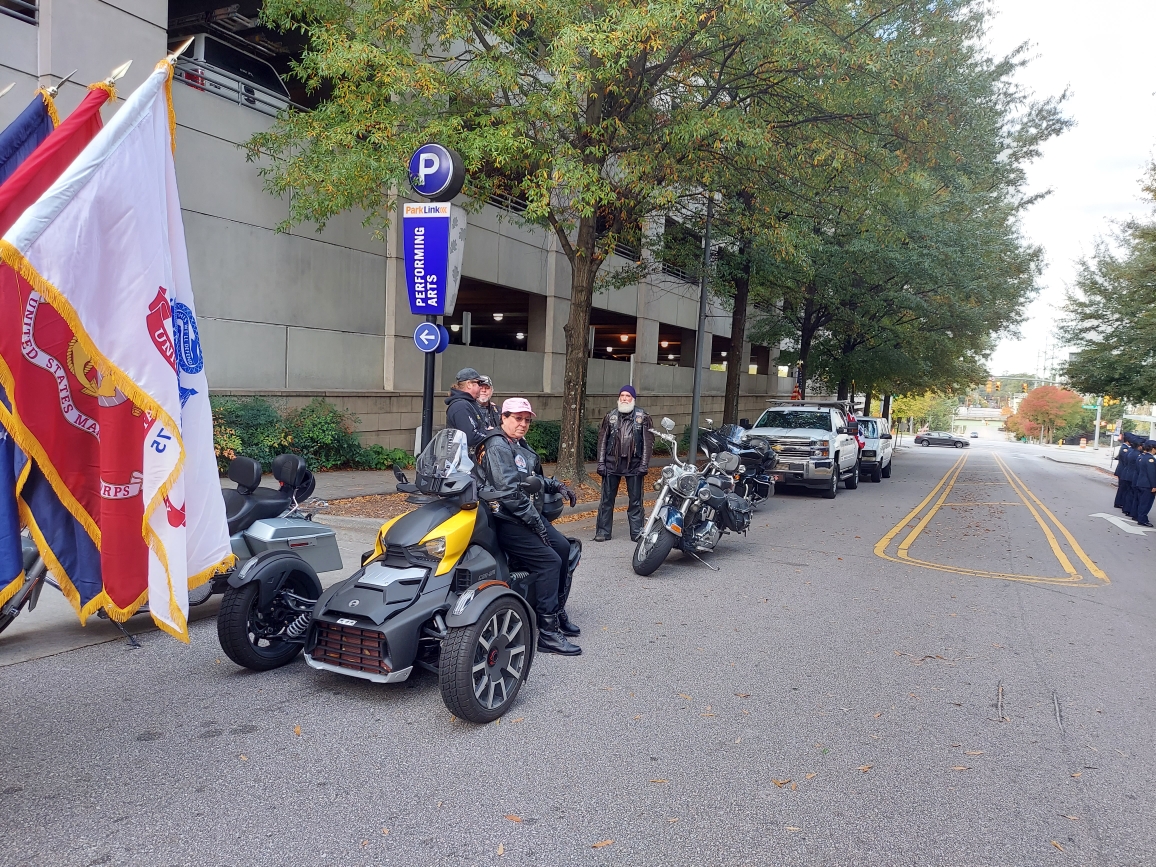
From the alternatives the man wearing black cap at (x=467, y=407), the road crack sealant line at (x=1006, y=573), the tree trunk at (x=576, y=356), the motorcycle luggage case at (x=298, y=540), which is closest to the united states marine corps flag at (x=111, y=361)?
the motorcycle luggage case at (x=298, y=540)

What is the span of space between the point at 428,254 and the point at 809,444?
961 cm

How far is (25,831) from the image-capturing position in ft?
10.3

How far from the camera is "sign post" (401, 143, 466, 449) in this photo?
9.80 meters

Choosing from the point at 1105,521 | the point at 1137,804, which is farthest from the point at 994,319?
the point at 1137,804

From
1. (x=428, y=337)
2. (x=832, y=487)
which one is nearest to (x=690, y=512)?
(x=428, y=337)

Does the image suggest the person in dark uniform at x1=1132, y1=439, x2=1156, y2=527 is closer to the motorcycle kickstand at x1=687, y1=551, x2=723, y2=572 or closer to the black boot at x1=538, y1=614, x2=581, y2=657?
the motorcycle kickstand at x1=687, y1=551, x2=723, y2=572

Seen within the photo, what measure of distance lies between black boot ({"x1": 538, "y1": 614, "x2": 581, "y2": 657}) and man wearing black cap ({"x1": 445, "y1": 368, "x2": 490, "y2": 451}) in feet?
9.92

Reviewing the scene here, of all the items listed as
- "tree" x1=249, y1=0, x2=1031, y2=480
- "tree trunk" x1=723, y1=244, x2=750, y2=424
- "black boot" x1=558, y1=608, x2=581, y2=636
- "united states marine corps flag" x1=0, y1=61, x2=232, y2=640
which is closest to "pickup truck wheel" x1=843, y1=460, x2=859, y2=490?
"tree trunk" x1=723, y1=244, x2=750, y2=424

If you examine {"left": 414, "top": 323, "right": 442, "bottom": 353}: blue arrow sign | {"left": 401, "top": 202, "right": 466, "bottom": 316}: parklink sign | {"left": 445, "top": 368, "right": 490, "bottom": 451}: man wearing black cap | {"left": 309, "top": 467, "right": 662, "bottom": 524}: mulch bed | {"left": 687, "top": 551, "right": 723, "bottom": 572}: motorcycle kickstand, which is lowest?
{"left": 687, "top": 551, "right": 723, "bottom": 572}: motorcycle kickstand

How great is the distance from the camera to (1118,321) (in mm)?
27188

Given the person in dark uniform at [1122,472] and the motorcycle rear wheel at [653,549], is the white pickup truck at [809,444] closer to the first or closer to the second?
the person in dark uniform at [1122,472]

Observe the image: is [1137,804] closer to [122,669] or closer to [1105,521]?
[122,669]

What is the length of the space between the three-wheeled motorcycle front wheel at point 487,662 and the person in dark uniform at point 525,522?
2.08ft

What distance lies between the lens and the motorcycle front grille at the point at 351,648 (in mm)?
4258
